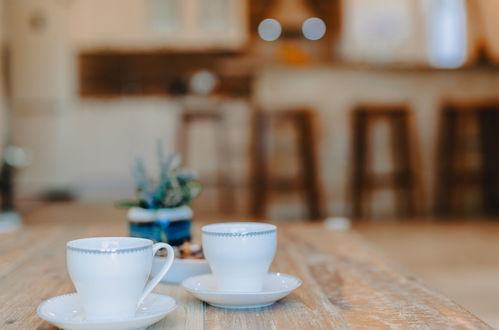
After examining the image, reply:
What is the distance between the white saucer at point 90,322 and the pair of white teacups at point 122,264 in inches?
0.7

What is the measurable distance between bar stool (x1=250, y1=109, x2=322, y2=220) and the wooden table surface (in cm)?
261

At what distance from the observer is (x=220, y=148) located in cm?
495

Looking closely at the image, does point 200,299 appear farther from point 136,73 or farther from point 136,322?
point 136,73

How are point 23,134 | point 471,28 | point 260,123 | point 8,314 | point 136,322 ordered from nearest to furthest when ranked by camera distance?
1. point 136,322
2. point 8,314
3. point 260,123
4. point 23,134
5. point 471,28

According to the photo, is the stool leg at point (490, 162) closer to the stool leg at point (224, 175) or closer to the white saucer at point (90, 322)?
the stool leg at point (224, 175)

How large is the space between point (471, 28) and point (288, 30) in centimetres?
193

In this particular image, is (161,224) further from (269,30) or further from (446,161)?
(269,30)

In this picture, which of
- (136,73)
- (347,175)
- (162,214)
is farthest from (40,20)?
(162,214)

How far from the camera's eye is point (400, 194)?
14.1 ft

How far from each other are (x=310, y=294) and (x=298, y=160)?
10.7 ft

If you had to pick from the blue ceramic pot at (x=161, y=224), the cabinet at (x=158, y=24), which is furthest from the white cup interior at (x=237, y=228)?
the cabinet at (x=158, y=24)

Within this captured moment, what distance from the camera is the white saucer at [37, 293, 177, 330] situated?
0.65 metres

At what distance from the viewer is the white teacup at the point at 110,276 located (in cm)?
66

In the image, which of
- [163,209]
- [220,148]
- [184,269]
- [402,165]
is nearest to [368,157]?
[402,165]
